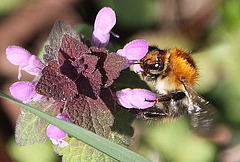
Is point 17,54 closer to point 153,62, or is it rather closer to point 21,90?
point 21,90

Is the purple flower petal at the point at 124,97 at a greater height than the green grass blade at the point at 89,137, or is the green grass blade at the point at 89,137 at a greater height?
the purple flower petal at the point at 124,97

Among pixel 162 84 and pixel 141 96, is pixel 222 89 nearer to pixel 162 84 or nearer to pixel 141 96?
pixel 162 84

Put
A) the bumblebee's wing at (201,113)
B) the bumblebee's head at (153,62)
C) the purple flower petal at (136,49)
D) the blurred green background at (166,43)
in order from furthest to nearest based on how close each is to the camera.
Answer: the blurred green background at (166,43) < the bumblebee's wing at (201,113) < the bumblebee's head at (153,62) < the purple flower petal at (136,49)

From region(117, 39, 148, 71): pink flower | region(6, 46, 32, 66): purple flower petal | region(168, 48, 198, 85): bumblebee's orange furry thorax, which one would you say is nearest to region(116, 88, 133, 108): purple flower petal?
region(117, 39, 148, 71): pink flower

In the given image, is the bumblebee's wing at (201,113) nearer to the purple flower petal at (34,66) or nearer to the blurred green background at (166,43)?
the purple flower petal at (34,66)

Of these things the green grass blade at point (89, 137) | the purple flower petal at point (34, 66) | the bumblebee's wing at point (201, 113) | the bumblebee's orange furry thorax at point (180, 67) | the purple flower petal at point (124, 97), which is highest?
the bumblebee's orange furry thorax at point (180, 67)

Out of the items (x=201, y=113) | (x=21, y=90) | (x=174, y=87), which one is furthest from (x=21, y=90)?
(x=201, y=113)

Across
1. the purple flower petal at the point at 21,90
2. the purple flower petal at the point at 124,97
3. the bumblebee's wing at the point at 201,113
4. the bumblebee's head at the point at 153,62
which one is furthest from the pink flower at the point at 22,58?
the bumblebee's wing at the point at 201,113

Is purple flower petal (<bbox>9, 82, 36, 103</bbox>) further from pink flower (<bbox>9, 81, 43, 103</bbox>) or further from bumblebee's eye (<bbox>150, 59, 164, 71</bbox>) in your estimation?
bumblebee's eye (<bbox>150, 59, 164, 71</bbox>)
